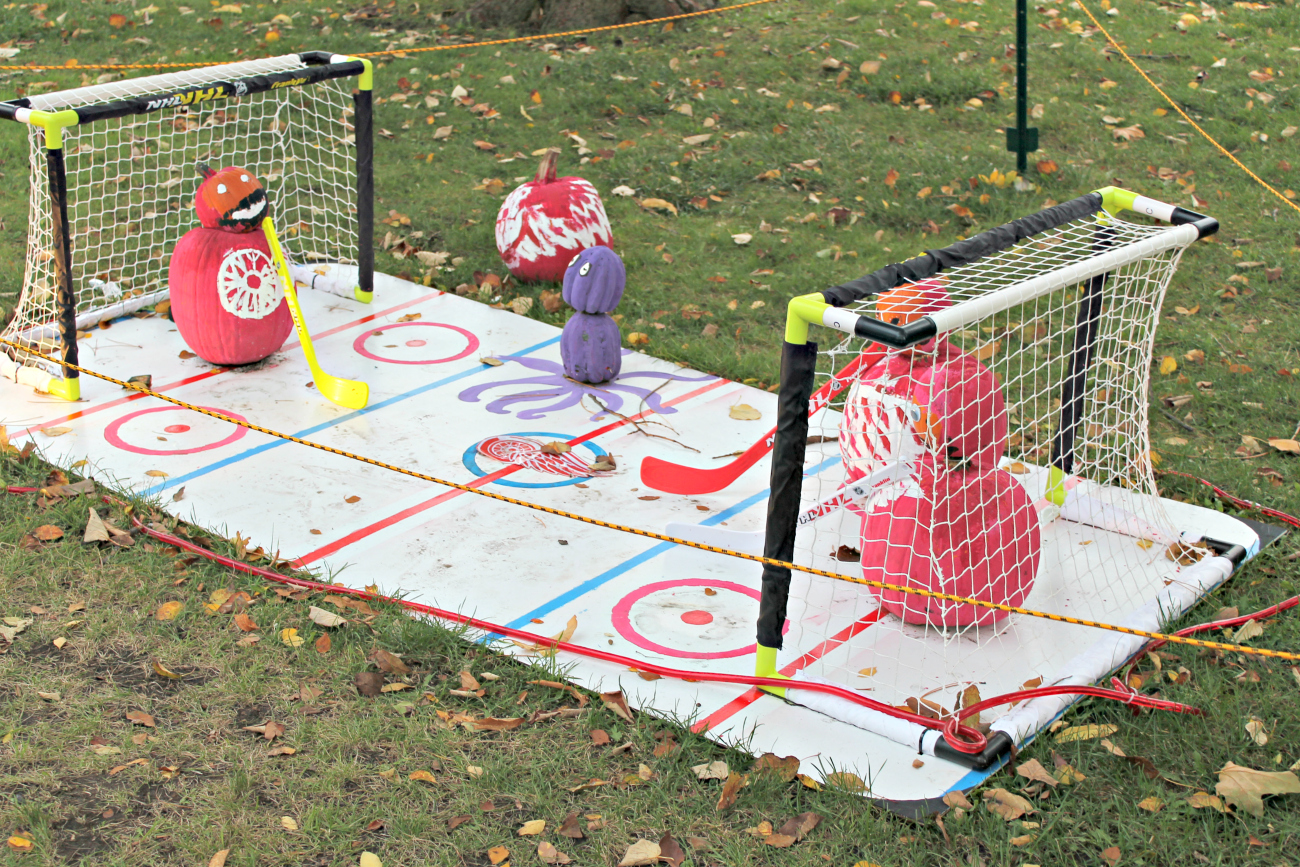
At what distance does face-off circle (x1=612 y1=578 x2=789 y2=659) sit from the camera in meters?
4.02

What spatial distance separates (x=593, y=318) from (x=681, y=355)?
2.00 feet

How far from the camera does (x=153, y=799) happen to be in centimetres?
330

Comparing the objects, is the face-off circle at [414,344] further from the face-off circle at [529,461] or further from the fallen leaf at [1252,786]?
the fallen leaf at [1252,786]

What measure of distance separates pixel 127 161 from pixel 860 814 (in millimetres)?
7016

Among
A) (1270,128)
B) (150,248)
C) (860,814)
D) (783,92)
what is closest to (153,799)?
(860,814)

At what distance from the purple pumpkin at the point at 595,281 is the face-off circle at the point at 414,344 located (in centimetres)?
82

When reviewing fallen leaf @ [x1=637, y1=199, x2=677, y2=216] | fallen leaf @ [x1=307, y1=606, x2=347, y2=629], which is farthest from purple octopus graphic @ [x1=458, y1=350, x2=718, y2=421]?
fallen leaf @ [x1=637, y1=199, x2=677, y2=216]

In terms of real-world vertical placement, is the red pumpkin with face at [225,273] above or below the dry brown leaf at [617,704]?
above

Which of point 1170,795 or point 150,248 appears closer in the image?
point 1170,795

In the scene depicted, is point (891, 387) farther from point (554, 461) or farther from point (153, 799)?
point (153, 799)

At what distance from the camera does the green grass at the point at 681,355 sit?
3.24 metres

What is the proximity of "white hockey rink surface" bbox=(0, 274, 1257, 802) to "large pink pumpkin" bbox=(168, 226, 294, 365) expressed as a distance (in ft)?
0.58

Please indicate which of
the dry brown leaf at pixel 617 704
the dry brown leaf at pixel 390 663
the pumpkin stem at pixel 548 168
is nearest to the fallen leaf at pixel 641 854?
the dry brown leaf at pixel 617 704

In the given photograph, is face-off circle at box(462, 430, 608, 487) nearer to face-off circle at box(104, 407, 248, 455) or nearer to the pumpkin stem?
face-off circle at box(104, 407, 248, 455)
